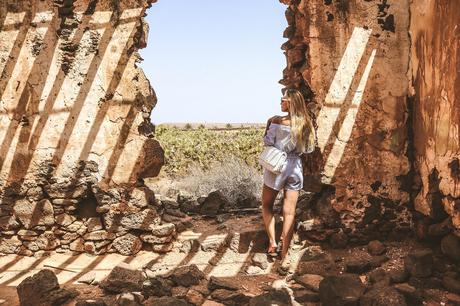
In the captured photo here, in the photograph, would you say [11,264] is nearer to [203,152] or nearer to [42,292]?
[42,292]

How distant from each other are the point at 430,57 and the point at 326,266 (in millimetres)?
2213

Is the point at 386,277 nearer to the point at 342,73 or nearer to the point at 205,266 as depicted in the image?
the point at 205,266

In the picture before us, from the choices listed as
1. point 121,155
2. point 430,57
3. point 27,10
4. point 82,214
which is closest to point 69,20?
point 27,10

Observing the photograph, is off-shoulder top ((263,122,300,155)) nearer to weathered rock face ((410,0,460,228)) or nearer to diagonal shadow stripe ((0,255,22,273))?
weathered rock face ((410,0,460,228))

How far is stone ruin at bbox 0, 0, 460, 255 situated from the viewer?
4.40m

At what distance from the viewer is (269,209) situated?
4.36m

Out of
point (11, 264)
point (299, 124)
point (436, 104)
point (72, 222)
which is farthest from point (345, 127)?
point (11, 264)

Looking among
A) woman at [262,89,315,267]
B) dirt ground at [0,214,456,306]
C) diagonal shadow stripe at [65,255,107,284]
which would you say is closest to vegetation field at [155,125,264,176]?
dirt ground at [0,214,456,306]

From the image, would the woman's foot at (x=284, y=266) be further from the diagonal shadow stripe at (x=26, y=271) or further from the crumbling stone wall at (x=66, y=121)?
the diagonal shadow stripe at (x=26, y=271)

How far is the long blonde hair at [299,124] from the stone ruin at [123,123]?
0.39 m

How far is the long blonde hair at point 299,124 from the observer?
159 inches

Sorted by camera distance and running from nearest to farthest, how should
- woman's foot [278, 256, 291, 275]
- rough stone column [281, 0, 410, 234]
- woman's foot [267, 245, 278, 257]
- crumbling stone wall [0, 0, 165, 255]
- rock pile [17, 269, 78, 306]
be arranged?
rock pile [17, 269, 78, 306], woman's foot [278, 256, 291, 275], woman's foot [267, 245, 278, 257], rough stone column [281, 0, 410, 234], crumbling stone wall [0, 0, 165, 255]

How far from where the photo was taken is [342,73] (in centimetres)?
443

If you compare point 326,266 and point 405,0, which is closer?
point 326,266
